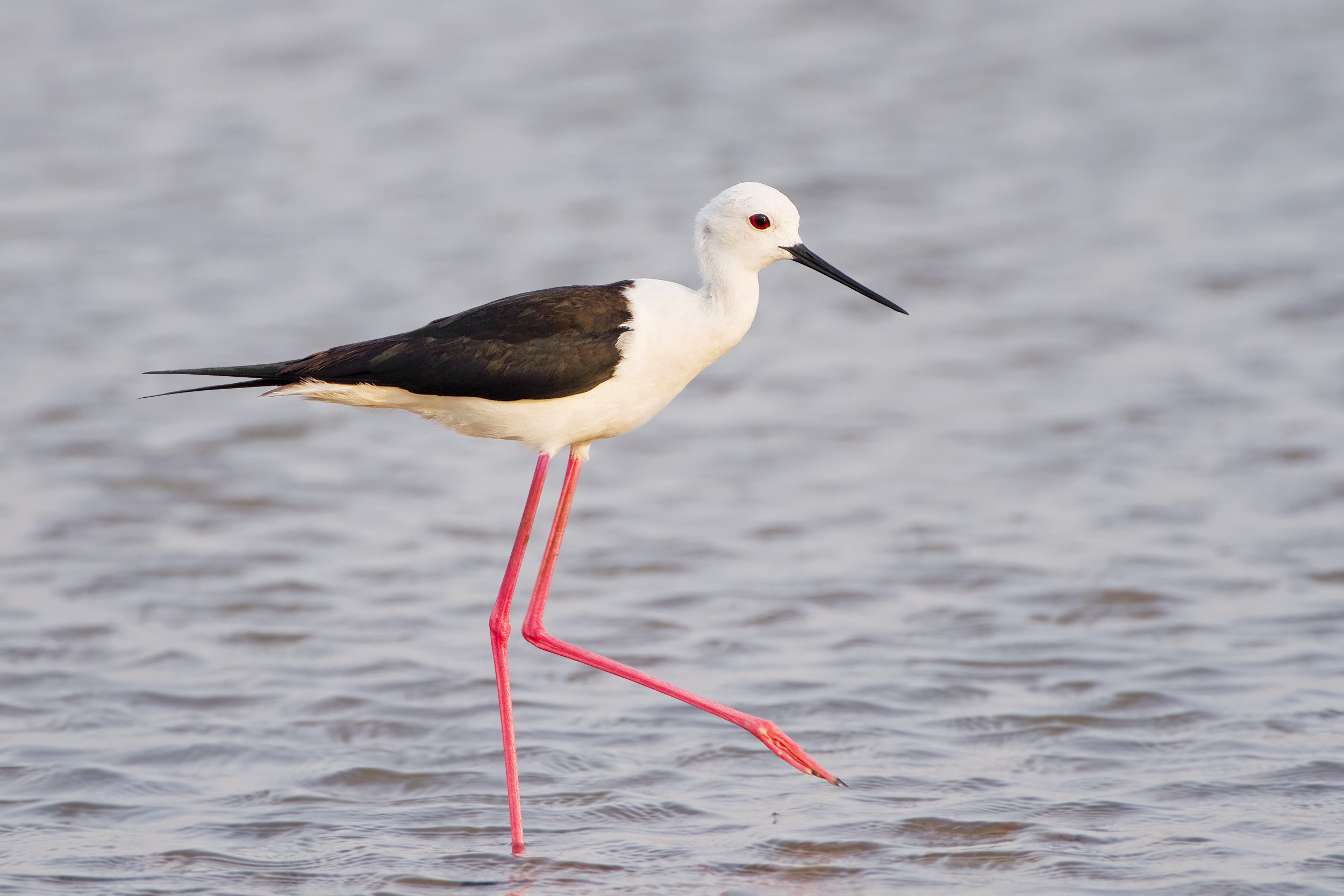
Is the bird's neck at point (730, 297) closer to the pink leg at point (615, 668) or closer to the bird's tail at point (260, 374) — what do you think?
the pink leg at point (615, 668)

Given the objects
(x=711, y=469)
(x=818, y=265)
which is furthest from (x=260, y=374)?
(x=711, y=469)

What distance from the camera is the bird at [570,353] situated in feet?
16.6

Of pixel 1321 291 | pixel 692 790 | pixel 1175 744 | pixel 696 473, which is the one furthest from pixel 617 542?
pixel 1321 291

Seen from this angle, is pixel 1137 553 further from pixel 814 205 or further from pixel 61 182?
pixel 61 182

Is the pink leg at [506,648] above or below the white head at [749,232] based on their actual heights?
below

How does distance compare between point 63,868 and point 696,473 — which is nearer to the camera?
point 63,868

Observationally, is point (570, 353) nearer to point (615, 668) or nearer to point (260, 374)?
point (260, 374)

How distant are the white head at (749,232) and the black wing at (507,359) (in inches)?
13.8

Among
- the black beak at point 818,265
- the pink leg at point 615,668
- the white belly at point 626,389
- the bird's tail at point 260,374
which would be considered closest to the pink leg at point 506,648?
the pink leg at point 615,668

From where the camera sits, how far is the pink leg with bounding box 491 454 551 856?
17.0 ft

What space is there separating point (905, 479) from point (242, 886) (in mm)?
4562

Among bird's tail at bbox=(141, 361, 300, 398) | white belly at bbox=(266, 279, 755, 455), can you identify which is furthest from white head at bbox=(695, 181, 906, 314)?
bird's tail at bbox=(141, 361, 300, 398)

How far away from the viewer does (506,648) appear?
571cm

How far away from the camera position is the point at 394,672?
659cm
